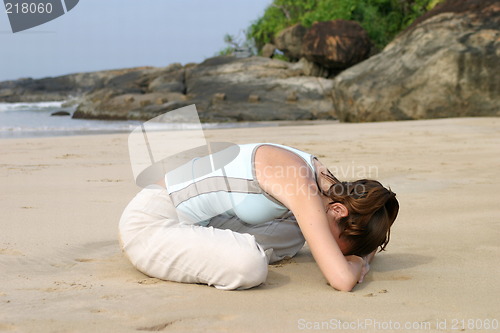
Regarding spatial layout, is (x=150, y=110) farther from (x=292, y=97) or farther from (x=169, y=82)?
(x=292, y=97)

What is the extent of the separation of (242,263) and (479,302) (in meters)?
0.88

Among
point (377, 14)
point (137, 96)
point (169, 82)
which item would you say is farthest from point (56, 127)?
point (377, 14)

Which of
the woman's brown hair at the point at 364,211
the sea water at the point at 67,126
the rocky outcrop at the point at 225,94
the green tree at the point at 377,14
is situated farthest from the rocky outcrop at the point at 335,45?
the woman's brown hair at the point at 364,211

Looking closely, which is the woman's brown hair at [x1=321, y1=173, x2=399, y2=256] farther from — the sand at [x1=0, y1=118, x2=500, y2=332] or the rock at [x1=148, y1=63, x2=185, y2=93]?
the rock at [x1=148, y1=63, x2=185, y2=93]

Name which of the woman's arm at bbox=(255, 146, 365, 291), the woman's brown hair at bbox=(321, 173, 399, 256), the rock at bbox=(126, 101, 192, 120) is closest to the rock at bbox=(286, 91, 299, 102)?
the rock at bbox=(126, 101, 192, 120)

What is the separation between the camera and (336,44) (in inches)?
688

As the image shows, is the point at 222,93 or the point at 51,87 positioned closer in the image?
the point at 222,93

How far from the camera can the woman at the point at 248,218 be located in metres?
2.40

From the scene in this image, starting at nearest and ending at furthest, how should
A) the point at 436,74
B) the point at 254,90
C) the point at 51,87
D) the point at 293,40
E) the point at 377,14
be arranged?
the point at 436,74 < the point at 254,90 < the point at 293,40 < the point at 377,14 < the point at 51,87

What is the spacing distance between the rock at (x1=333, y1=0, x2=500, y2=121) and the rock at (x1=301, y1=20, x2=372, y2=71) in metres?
5.30

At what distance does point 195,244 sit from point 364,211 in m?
0.68

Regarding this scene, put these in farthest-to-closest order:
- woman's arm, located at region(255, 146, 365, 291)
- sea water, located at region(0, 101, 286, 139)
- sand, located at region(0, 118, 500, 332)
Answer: sea water, located at region(0, 101, 286, 139), woman's arm, located at region(255, 146, 365, 291), sand, located at region(0, 118, 500, 332)

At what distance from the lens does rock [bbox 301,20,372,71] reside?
17.5 metres

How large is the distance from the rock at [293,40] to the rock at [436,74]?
7833 mm
